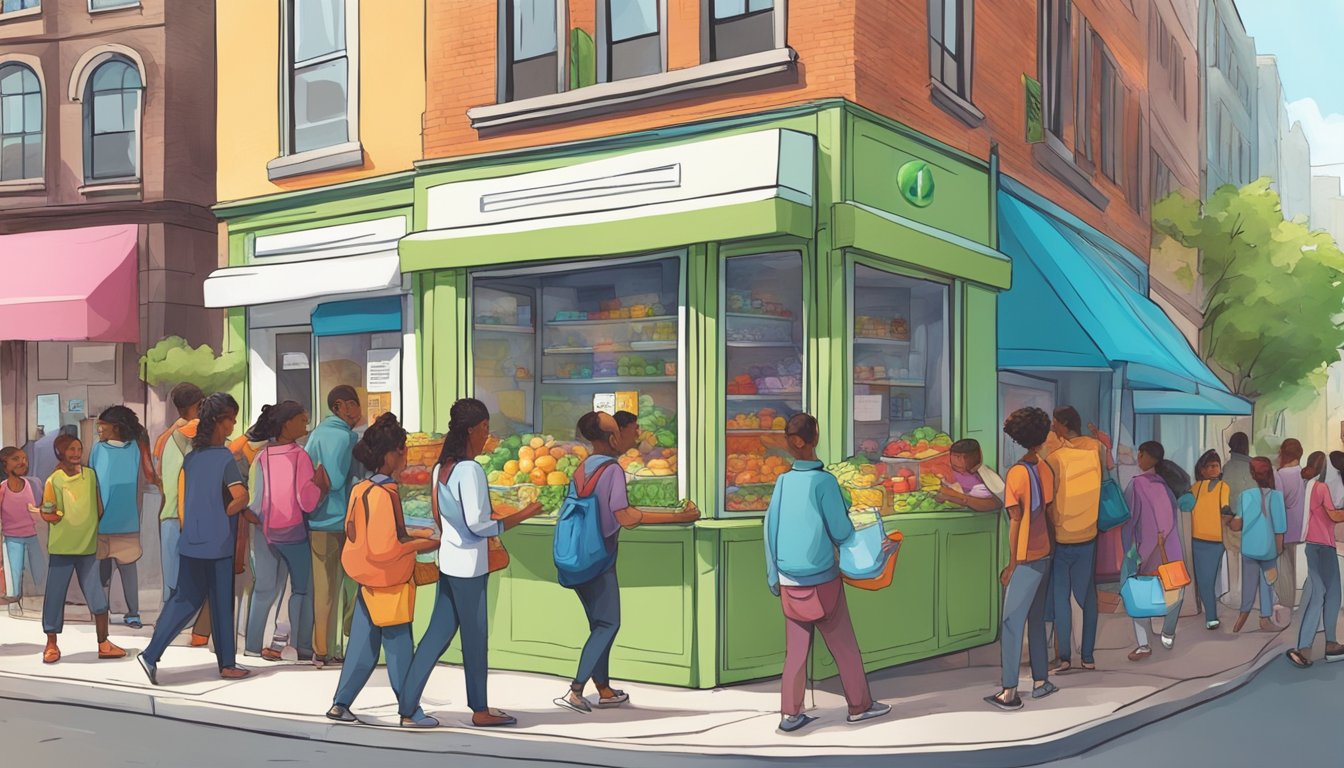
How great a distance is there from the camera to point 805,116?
9.23 meters

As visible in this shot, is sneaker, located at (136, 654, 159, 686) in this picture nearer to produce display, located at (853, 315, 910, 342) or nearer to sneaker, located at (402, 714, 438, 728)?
sneaker, located at (402, 714, 438, 728)

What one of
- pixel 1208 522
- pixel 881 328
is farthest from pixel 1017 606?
pixel 1208 522

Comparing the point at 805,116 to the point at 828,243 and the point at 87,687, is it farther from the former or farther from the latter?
the point at 87,687

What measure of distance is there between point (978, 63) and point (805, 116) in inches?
131

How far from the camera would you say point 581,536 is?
770 cm

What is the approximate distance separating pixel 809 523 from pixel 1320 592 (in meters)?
5.35

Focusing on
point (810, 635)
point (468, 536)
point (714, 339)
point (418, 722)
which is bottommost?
point (418, 722)

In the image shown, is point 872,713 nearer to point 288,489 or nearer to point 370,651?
point 370,651

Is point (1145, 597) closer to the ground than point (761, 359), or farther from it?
closer to the ground

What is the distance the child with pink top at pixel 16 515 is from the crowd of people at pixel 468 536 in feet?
0.06

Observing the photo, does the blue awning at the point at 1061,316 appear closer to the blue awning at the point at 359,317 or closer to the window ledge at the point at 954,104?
the window ledge at the point at 954,104

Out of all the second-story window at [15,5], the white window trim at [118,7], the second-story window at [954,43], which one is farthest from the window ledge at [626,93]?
the second-story window at [15,5]

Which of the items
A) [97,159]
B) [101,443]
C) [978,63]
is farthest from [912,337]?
[97,159]

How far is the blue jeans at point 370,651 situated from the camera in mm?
7277
